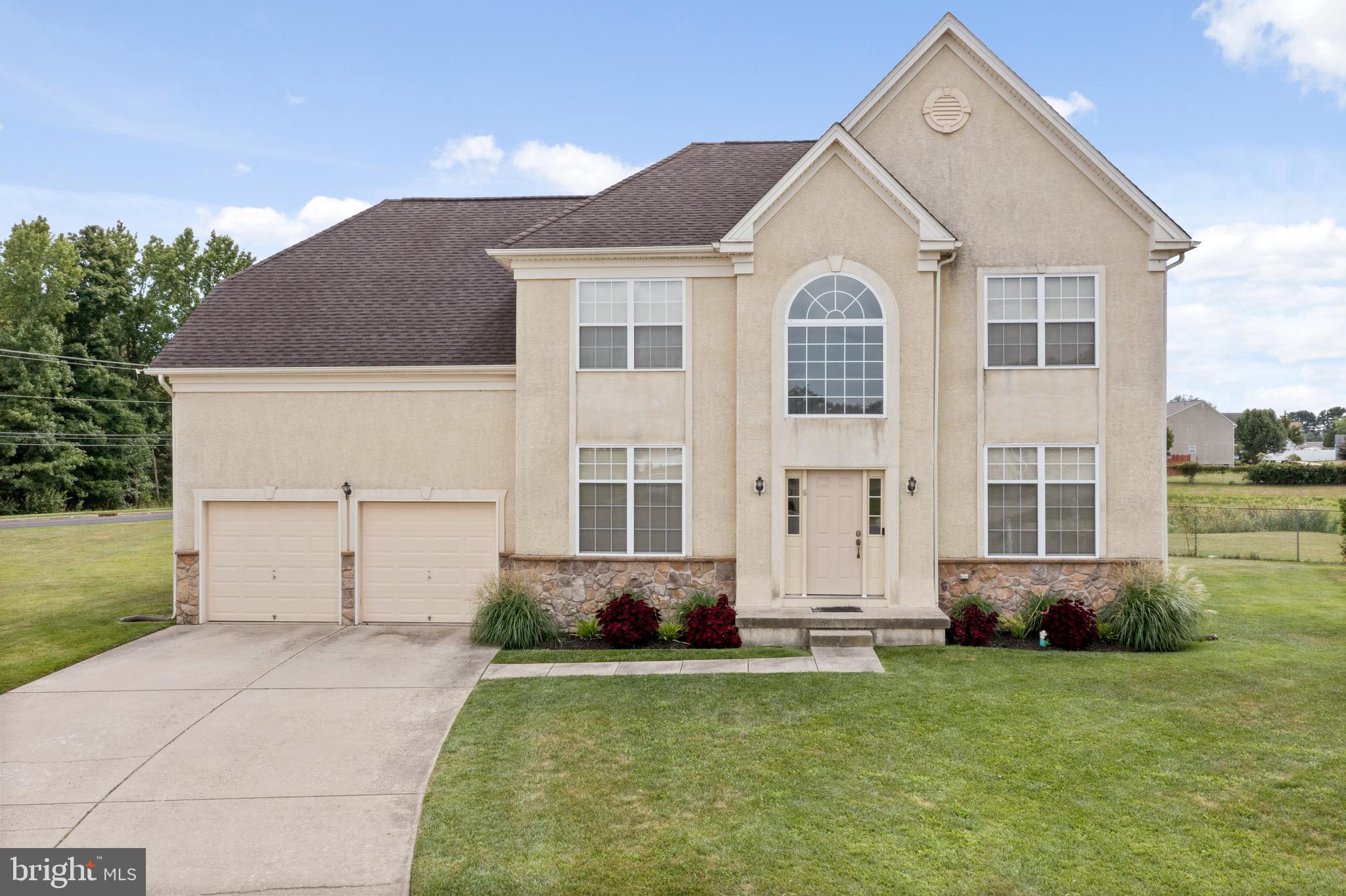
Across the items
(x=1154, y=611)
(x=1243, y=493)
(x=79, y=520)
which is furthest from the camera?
(x=1243, y=493)

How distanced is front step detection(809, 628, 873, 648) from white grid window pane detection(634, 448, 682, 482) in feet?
10.8

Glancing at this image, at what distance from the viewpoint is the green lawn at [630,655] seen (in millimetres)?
10680

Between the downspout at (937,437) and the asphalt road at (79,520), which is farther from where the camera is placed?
the asphalt road at (79,520)

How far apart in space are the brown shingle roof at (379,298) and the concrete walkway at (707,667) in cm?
534

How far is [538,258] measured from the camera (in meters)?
12.5

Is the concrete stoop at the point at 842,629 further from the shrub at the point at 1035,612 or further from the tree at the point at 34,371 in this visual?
the tree at the point at 34,371

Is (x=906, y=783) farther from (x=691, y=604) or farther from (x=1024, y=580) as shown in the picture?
(x=1024, y=580)

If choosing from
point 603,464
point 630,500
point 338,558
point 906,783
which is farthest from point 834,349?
point 338,558

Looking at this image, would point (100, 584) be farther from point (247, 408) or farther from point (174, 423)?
point (247, 408)

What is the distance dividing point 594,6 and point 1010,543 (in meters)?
13.9

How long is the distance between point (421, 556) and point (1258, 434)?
76.7 m

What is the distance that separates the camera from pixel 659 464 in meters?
12.5

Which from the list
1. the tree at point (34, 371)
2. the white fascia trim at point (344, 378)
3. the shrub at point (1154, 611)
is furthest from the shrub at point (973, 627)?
the tree at point (34, 371)

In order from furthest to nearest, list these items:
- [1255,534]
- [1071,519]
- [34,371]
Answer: [34,371] → [1255,534] → [1071,519]
